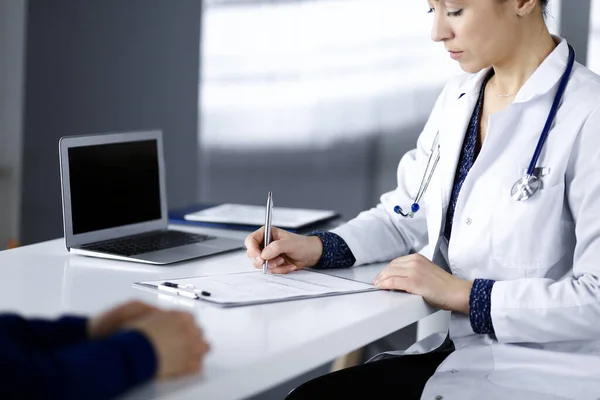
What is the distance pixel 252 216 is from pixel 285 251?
0.60 metres

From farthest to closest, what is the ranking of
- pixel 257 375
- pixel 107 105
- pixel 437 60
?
pixel 107 105 < pixel 437 60 < pixel 257 375

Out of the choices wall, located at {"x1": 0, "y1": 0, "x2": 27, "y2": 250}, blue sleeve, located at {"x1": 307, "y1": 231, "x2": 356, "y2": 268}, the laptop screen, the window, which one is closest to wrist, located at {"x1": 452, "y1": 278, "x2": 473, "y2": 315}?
blue sleeve, located at {"x1": 307, "y1": 231, "x2": 356, "y2": 268}

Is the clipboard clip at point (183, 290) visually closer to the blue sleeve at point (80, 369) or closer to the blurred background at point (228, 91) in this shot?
the blue sleeve at point (80, 369)

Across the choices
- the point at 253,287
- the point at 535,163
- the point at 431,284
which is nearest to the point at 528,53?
the point at 535,163

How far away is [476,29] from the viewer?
152 cm

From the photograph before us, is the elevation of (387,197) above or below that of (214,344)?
above

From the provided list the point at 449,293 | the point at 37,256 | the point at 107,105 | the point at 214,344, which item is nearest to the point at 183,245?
the point at 37,256

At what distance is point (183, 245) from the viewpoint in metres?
1.77

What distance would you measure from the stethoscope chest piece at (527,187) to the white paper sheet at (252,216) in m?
0.70

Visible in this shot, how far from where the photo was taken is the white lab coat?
1349 mm

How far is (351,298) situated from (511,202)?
0.34 m

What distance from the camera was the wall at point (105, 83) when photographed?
356 centimetres

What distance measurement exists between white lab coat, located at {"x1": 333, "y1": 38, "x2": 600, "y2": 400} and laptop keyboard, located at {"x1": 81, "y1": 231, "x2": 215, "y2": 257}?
1.24 ft

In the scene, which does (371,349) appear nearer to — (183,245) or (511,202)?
(183,245)
